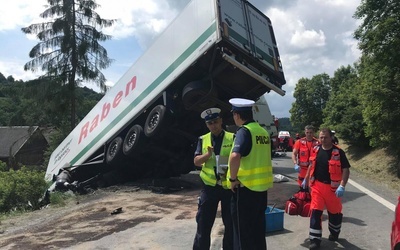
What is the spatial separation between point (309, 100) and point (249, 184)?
57545mm

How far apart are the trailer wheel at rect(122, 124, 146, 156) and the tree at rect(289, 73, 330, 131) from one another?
50.2m

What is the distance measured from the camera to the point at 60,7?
26.2 metres

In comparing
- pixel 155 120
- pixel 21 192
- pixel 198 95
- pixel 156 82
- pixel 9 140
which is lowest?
pixel 21 192

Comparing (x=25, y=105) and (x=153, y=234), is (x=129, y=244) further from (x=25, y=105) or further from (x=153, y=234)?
(x=25, y=105)

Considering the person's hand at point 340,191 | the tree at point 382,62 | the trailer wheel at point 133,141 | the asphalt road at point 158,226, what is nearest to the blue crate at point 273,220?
the asphalt road at point 158,226

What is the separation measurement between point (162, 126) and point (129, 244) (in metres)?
4.45

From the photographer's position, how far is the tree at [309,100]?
191 feet

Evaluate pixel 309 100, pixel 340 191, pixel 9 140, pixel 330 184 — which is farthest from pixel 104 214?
pixel 309 100

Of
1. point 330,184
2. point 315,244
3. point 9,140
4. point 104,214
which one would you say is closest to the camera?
point 315,244

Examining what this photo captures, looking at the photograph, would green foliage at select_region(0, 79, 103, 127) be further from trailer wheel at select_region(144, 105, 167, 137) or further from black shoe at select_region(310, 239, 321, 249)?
black shoe at select_region(310, 239, 321, 249)

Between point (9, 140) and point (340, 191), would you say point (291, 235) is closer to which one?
point (340, 191)

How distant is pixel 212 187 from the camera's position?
13.0 feet

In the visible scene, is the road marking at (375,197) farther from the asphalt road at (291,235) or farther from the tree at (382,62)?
the tree at (382,62)

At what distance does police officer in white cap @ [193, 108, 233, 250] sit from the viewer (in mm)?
3902
